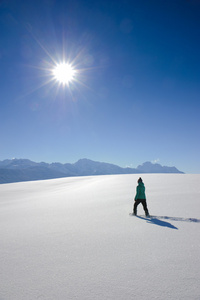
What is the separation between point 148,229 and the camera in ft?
20.6

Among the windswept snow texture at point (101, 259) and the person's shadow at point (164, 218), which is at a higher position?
the person's shadow at point (164, 218)

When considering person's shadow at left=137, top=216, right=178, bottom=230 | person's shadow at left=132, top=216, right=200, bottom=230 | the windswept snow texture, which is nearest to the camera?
the windswept snow texture

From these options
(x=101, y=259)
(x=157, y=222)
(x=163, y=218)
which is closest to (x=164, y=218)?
(x=163, y=218)

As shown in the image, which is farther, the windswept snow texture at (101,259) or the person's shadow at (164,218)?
the person's shadow at (164,218)

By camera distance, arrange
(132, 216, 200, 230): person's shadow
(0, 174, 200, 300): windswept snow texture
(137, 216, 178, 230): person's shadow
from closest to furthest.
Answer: (0, 174, 200, 300): windswept snow texture → (137, 216, 178, 230): person's shadow → (132, 216, 200, 230): person's shadow

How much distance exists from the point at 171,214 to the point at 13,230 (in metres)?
7.08

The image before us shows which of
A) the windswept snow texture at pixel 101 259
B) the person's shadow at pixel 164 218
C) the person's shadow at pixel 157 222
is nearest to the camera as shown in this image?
the windswept snow texture at pixel 101 259

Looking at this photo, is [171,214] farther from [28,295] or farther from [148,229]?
[28,295]

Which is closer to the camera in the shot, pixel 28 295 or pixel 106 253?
pixel 28 295

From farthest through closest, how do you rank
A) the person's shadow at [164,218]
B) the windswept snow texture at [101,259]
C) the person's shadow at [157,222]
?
the person's shadow at [164,218] < the person's shadow at [157,222] < the windswept snow texture at [101,259]

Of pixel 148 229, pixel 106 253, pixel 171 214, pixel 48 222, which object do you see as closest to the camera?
pixel 106 253

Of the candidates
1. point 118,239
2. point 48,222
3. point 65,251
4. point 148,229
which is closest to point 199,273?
point 118,239

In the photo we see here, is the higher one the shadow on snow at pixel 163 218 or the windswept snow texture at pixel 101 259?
the shadow on snow at pixel 163 218

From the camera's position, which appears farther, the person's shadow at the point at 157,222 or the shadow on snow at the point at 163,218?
the shadow on snow at the point at 163,218
